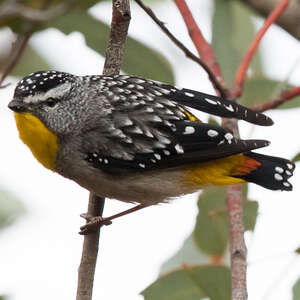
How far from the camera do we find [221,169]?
422 centimetres

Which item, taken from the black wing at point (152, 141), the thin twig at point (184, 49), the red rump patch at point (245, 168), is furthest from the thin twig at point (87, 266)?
the thin twig at point (184, 49)

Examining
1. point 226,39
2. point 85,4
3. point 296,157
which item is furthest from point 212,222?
point 85,4

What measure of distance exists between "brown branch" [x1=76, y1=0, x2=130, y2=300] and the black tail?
0.83m

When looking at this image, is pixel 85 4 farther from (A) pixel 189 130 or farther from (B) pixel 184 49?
(A) pixel 189 130

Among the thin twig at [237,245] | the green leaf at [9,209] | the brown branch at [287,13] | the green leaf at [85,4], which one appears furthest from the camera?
the brown branch at [287,13]

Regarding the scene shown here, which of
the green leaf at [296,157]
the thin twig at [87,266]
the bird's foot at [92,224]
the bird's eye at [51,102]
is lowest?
the thin twig at [87,266]

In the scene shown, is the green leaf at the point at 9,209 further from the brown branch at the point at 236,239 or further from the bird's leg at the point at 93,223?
the brown branch at the point at 236,239

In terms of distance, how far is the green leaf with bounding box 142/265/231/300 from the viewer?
13.1 ft

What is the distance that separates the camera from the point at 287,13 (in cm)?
468

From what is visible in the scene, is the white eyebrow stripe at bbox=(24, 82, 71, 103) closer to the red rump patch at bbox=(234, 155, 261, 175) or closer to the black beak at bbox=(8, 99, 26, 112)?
the black beak at bbox=(8, 99, 26, 112)

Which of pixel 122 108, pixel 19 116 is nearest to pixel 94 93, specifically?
pixel 122 108

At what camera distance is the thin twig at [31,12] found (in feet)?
11.0

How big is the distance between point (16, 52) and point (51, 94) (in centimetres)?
30

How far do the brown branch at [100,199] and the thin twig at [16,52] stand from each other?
0.43 meters
